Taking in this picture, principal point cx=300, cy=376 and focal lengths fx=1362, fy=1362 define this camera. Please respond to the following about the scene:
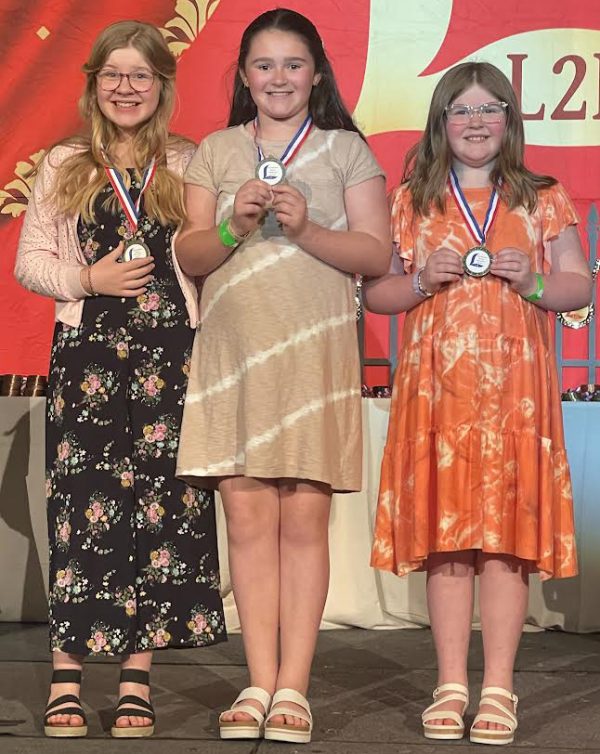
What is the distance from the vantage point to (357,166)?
3141 millimetres

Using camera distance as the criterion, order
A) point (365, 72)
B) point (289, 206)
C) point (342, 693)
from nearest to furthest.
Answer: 1. point (289, 206)
2. point (342, 693)
3. point (365, 72)

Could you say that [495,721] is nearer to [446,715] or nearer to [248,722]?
[446,715]

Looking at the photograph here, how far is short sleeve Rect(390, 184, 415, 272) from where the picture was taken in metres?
3.28

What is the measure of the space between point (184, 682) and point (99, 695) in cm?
31

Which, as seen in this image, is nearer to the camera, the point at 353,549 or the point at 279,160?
the point at 279,160

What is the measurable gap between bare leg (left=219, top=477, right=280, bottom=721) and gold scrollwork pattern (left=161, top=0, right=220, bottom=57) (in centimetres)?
348

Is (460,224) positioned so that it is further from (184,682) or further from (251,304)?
(184,682)

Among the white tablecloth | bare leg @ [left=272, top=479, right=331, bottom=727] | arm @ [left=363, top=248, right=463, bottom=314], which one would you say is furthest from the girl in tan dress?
the white tablecloth

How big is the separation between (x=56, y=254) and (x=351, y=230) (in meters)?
0.70

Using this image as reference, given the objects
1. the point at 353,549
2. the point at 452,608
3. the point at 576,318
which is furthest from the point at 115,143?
the point at 353,549

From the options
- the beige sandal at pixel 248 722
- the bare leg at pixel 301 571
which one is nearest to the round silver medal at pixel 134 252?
the bare leg at pixel 301 571

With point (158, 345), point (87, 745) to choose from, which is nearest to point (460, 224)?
point (158, 345)

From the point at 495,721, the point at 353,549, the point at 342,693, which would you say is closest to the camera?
Answer: the point at 495,721

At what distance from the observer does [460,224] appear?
3.21m
